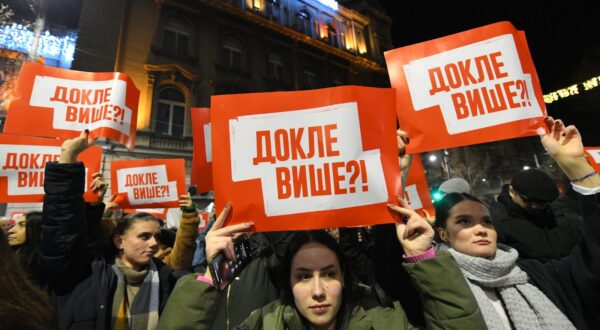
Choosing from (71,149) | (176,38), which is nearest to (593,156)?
(71,149)

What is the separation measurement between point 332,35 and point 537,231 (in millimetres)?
22558

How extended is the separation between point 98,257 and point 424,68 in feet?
9.06

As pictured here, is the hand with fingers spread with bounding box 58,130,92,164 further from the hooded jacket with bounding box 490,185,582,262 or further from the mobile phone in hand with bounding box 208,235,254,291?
the hooded jacket with bounding box 490,185,582,262

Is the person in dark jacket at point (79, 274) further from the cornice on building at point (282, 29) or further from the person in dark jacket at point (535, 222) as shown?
the cornice on building at point (282, 29)

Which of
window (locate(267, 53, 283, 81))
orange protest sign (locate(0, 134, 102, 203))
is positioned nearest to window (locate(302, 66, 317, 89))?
window (locate(267, 53, 283, 81))

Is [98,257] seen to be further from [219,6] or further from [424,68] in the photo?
[219,6]

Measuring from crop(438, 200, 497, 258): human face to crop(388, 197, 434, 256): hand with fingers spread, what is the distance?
0.56m

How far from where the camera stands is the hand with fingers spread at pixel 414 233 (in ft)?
5.08

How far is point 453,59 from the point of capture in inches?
83.7

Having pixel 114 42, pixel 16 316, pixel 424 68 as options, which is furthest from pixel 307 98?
pixel 114 42

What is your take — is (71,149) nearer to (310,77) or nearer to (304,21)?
(310,77)

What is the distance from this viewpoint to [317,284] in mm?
1634

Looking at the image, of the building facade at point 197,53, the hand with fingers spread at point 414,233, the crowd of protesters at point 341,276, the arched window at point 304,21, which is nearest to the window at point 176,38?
the building facade at point 197,53

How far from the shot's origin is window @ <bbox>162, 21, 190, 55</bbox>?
572 inches
